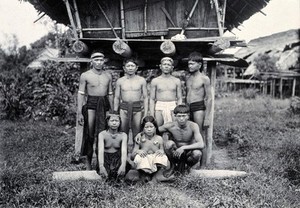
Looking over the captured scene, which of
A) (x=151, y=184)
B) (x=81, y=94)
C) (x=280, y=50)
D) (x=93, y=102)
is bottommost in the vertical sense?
(x=151, y=184)

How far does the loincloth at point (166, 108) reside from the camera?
21.3 feet

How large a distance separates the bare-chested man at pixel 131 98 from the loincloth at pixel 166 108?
25 centimetres

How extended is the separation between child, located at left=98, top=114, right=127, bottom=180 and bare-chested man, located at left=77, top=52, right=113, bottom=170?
869mm

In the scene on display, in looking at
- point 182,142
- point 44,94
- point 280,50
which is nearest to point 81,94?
point 182,142

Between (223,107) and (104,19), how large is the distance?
11.4 m

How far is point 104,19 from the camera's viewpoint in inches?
316

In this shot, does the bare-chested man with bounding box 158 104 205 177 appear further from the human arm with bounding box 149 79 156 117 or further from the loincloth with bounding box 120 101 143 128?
the loincloth with bounding box 120 101 143 128

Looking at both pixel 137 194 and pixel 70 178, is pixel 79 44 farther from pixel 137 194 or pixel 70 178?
pixel 137 194

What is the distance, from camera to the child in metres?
5.33

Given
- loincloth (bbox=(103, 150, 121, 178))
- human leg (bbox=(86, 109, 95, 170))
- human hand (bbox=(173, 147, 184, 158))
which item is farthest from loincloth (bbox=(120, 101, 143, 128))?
human hand (bbox=(173, 147, 184, 158))

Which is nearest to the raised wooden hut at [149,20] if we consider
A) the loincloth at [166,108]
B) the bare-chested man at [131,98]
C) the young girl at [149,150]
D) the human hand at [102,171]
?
the bare-chested man at [131,98]

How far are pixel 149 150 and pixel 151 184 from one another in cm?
59

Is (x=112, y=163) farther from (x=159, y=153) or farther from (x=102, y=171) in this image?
(x=159, y=153)

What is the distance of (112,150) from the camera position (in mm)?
5574
